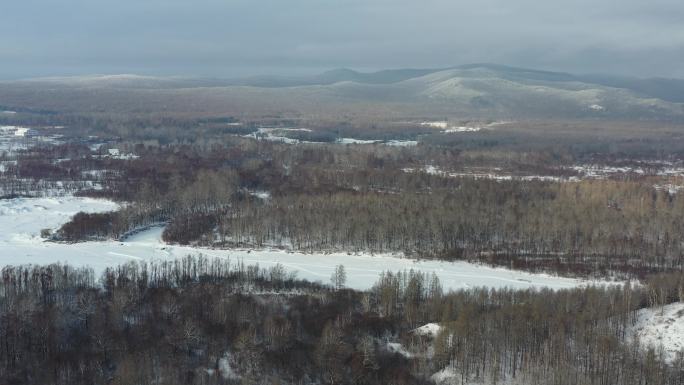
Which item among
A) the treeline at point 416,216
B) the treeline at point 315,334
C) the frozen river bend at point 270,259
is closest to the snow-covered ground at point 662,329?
the treeline at point 315,334

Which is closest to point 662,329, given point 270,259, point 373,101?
point 270,259

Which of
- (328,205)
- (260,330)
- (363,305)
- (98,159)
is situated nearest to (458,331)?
(363,305)

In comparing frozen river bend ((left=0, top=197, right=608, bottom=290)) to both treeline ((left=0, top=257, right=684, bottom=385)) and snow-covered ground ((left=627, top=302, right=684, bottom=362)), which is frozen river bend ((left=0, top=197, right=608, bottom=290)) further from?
snow-covered ground ((left=627, top=302, right=684, bottom=362))

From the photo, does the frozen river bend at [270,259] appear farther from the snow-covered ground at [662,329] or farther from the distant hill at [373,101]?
the distant hill at [373,101]

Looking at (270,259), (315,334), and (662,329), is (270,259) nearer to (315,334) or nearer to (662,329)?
(315,334)

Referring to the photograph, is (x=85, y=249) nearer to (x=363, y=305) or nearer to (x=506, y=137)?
(x=363, y=305)
